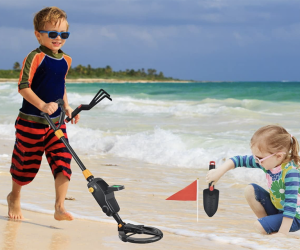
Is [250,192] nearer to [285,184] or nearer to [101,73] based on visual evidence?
[285,184]

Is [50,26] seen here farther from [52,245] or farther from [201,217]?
[201,217]

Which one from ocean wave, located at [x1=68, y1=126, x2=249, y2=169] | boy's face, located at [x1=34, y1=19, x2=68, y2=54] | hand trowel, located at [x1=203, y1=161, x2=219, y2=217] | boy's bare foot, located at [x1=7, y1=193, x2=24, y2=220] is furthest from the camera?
ocean wave, located at [x1=68, y1=126, x2=249, y2=169]

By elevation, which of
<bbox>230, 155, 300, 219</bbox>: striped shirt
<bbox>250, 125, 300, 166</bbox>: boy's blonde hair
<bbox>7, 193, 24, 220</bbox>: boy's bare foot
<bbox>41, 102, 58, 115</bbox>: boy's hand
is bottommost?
<bbox>7, 193, 24, 220</bbox>: boy's bare foot

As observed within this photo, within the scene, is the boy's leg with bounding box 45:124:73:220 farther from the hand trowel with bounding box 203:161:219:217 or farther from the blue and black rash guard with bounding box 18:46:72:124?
the hand trowel with bounding box 203:161:219:217

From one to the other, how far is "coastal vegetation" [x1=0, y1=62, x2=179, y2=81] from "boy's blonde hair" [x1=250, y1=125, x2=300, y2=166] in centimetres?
10763

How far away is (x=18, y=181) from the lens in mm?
3598

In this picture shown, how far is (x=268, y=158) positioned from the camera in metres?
2.88

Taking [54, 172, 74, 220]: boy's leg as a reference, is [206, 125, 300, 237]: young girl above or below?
above

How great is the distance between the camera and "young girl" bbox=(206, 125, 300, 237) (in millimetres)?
2861

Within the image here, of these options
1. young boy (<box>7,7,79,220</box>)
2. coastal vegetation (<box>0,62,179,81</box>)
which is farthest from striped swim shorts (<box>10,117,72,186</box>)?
coastal vegetation (<box>0,62,179,81</box>)

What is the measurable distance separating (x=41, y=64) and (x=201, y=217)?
1675 mm

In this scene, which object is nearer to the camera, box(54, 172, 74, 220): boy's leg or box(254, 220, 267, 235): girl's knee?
box(254, 220, 267, 235): girl's knee

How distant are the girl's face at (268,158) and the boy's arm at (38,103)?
128cm

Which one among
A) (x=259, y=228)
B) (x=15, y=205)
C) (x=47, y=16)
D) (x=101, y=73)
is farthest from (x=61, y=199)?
(x=101, y=73)
